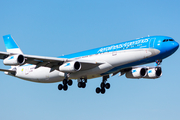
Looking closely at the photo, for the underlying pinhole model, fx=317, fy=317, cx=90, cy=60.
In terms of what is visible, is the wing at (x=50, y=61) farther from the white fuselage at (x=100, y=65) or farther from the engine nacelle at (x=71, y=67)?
the white fuselage at (x=100, y=65)

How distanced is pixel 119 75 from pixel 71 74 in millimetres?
7279

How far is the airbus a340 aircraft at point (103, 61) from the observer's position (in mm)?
37562

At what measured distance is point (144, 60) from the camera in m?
38.2

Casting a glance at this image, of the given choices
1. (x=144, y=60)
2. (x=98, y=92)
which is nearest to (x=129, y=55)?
(x=144, y=60)

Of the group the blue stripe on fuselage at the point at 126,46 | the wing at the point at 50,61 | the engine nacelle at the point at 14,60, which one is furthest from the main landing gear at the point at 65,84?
the engine nacelle at the point at 14,60

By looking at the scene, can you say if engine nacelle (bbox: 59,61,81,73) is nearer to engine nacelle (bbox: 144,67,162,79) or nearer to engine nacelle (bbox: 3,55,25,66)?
engine nacelle (bbox: 3,55,25,66)

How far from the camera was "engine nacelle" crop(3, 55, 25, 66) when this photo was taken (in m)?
38.0

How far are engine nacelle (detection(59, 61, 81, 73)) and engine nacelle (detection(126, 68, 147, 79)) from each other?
29.7 feet

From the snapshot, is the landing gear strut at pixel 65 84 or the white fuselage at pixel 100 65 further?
the landing gear strut at pixel 65 84

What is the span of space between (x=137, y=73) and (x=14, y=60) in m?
17.5

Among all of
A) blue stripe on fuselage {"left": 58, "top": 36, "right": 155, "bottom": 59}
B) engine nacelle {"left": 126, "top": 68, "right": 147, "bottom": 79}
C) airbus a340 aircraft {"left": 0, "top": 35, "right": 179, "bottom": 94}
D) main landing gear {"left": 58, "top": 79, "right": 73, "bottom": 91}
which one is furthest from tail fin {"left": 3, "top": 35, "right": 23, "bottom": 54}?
engine nacelle {"left": 126, "top": 68, "right": 147, "bottom": 79}

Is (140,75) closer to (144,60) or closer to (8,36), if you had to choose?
(144,60)

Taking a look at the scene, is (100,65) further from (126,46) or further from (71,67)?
(126,46)

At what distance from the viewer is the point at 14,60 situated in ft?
125
